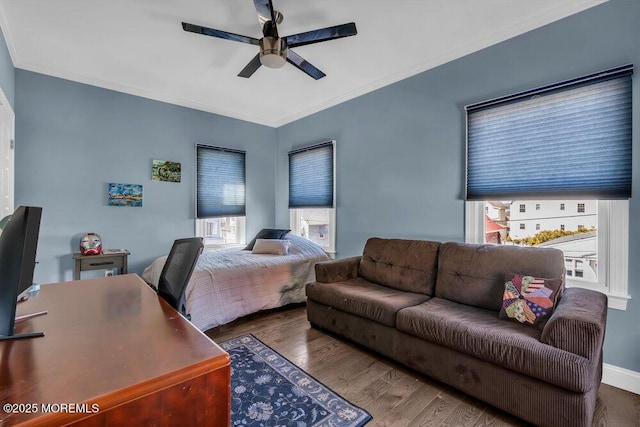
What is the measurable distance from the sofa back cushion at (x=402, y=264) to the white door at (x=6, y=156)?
3.34 metres

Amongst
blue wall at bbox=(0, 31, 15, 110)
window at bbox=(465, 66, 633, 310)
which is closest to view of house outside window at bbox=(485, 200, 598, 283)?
window at bbox=(465, 66, 633, 310)

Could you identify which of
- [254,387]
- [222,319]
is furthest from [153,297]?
[222,319]

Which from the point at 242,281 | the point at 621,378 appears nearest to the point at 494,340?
the point at 621,378

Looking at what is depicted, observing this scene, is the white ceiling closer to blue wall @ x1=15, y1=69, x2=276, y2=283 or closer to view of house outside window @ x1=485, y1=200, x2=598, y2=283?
blue wall @ x1=15, y1=69, x2=276, y2=283

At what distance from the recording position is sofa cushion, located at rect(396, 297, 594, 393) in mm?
1539

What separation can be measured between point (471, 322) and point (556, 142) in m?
1.58

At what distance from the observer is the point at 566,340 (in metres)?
1.59

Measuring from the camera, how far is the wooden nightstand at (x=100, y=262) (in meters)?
3.22

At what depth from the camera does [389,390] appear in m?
2.06

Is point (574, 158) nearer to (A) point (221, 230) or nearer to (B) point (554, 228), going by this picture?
(B) point (554, 228)

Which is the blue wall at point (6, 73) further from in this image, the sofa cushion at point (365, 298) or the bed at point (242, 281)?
the sofa cushion at point (365, 298)

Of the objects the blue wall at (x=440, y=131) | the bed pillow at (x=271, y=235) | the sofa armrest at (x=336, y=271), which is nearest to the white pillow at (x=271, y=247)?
the bed pillow at (x=271, y=235)

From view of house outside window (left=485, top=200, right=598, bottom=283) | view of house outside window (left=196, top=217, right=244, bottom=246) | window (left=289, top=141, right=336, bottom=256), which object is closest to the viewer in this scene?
view of house outside window (left=485, top=200, right=598, bottom=283)

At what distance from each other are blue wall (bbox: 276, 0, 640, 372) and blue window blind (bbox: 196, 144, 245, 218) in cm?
112
